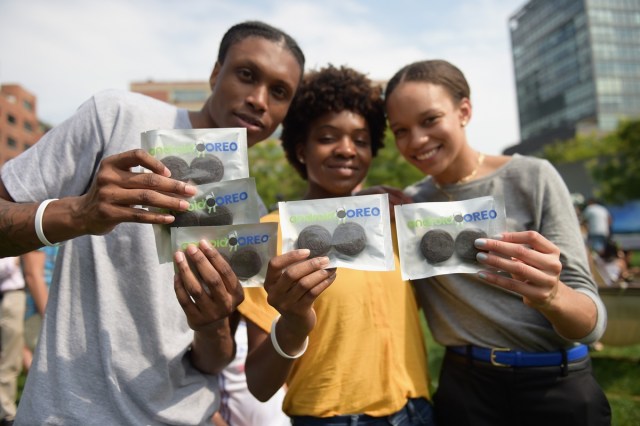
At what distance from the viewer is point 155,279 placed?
1.86 metres

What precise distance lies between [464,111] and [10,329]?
218 inches

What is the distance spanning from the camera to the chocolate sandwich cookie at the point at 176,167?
62.4 inches

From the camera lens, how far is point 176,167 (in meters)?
1.59

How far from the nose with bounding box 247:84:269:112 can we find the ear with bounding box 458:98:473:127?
1.09 m

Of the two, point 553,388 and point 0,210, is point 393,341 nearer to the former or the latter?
point 553,388

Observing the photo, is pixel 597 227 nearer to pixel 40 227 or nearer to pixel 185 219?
pixel 185 219

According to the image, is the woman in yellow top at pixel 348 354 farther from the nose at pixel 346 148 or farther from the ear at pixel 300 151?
the ear at pixel 300 151

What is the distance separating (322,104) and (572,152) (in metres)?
65.1

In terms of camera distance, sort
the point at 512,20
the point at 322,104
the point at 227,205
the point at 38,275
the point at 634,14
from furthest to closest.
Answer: the point at 512,20
the point at 634,14
the point at 38,275
the point at 322,104
the point at 227,205

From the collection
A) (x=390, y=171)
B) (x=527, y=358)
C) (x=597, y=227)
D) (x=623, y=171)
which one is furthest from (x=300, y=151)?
(x=623, y=171)

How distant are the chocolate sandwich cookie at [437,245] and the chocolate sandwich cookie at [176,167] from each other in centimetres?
94

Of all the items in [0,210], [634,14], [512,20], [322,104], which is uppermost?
[512,20]

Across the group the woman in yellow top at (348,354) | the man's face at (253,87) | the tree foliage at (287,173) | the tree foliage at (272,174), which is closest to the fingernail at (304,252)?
the woman in yellow top at (348,354)

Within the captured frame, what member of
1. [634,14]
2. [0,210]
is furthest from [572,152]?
[0,210]
